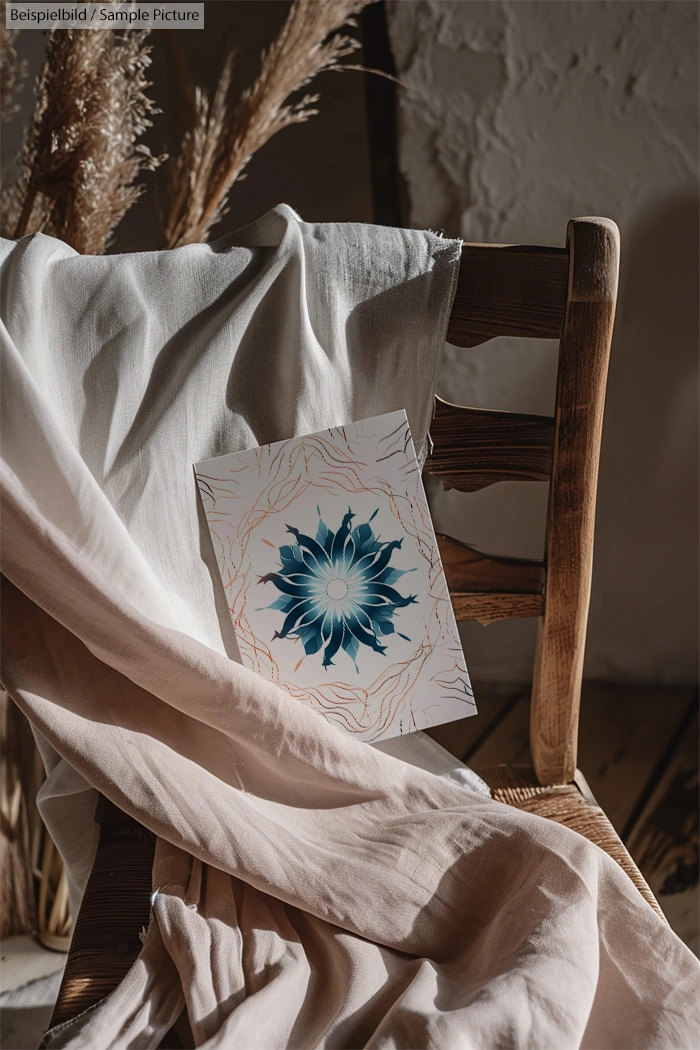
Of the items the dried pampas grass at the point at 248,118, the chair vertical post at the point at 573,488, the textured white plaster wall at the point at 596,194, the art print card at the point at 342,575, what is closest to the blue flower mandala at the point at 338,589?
the art print card at the point at 342,575

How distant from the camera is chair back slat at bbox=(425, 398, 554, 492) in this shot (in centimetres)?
57

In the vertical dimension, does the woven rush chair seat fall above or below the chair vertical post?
below

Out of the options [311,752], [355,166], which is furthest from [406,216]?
[311,752]

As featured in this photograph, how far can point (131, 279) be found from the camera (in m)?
0.53

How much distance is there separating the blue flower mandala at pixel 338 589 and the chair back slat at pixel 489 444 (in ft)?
0.25

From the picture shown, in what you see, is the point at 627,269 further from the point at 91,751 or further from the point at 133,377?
the point at 91,751

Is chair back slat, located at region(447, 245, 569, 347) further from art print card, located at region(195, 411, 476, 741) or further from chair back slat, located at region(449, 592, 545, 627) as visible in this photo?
chair back slat, located at region(449, 592, 545, 627)

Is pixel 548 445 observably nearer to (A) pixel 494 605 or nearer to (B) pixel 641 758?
(A) pixel 494 605

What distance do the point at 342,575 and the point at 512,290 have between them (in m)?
0.22

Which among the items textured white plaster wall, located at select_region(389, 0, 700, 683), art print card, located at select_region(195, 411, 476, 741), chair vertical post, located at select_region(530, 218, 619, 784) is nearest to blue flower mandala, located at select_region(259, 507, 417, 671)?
art print card, located at select_region(195, 411, 476, 741)

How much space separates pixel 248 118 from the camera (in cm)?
79

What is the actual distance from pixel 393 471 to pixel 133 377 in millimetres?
184

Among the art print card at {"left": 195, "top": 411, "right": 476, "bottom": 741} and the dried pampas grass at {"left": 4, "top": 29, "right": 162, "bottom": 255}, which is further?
the dried pampas grass at {"left": 4, "top": 29, "right": 162, "bottom": 255}

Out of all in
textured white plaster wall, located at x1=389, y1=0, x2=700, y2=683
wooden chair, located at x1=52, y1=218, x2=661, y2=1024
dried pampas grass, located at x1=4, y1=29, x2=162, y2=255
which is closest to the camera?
wooden chair, located at x1=52, y1=218, x2=661, y2=1024
